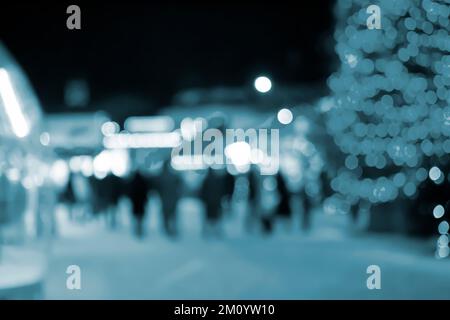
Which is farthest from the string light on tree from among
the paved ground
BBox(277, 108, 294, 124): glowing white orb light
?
BBox(277, 108, 294, 124): glowing white orb light

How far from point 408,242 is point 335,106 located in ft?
8.50

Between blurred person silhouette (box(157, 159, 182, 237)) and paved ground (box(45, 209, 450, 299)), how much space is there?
312mm

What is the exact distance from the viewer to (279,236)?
43.4 feet

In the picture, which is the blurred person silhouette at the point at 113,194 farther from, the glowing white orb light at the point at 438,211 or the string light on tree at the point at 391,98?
the glowing white orb light at the point at 438,211

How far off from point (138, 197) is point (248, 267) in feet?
14.4

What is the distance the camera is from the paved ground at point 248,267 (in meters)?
7.28

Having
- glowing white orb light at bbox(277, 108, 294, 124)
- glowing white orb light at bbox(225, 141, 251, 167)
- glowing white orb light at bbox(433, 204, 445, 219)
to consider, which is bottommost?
glowing white orb light at bbox(433, 204, 445, 219)

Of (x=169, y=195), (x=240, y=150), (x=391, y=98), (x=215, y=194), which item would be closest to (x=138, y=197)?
(x=169, y=195)

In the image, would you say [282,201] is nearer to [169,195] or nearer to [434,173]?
[169,195]

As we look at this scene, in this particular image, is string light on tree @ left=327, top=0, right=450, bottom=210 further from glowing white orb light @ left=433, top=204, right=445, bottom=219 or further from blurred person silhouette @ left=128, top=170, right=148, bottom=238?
blurred person silhouette @ left=128, top=170, right=148, bottom=238

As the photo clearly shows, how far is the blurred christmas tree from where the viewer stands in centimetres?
926

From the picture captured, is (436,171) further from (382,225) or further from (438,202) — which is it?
(382,225)
